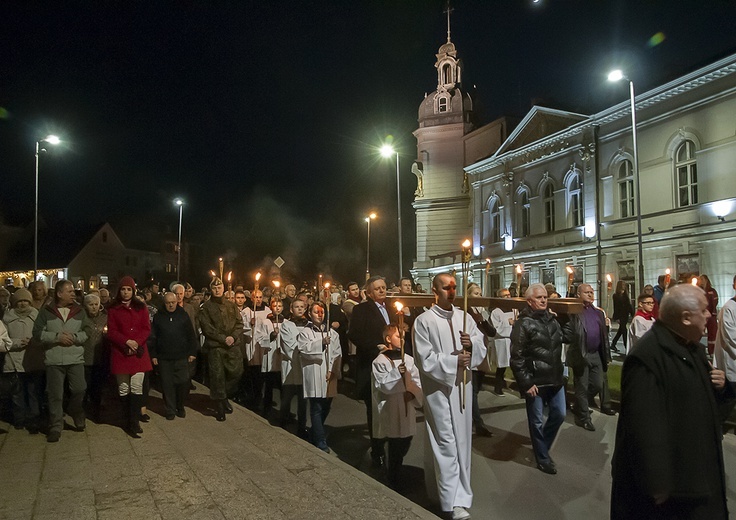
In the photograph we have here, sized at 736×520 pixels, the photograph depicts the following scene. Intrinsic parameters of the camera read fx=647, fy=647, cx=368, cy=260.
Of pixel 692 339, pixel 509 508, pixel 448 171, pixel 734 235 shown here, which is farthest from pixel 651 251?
pixel 692 339

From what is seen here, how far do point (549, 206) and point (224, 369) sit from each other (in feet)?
96.3

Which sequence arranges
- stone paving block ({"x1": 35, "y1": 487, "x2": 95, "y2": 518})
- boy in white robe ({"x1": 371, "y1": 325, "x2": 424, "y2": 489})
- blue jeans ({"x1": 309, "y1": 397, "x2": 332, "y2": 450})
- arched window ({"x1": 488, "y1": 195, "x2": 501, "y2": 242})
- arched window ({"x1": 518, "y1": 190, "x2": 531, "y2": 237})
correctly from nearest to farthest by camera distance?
1. stone paving block ({"x1": 35, "y1": 487, "x2": 95, "y2": 518})
2. boy in white robe ({"x1": 371, "y1": 325, "x2": 424, "y2": 489})
3. blue jeans ({"x1": 309, "y1": 397, "x2": 332, "y2": 450})
4. arched window ({"x1": 518, "y1": 190, "x2": 531, "y2": 237})
5. arched window ({"x1": 488, "y1": 195, "x2": 501, "y2": 242})

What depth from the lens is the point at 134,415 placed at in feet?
27.6

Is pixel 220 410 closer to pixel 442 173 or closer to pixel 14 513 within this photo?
pixel 14 513

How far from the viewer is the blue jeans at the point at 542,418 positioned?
23.5ft

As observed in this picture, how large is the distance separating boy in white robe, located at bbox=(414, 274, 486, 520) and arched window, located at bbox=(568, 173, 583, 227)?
29.1 metres

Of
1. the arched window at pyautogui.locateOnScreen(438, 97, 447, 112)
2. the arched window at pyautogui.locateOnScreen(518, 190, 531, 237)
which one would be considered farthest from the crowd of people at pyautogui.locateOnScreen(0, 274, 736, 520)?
the arched window at pyautogui.locateOnScreen(438, 97, 447, 112)

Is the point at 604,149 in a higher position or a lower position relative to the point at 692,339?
higher

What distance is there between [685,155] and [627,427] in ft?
88.7

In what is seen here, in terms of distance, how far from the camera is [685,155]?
2722 centimetres

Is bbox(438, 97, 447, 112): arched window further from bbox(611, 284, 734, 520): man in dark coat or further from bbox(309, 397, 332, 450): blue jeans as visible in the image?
bbox(611, 284, 734, 520): man in dark coat

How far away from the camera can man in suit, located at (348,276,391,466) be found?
7.97 metres

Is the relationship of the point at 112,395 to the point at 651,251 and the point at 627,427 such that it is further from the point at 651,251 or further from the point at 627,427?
the point at 651,251

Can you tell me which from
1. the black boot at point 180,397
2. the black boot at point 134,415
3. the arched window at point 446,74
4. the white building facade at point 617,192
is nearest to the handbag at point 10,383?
the black boot at point 134,415
